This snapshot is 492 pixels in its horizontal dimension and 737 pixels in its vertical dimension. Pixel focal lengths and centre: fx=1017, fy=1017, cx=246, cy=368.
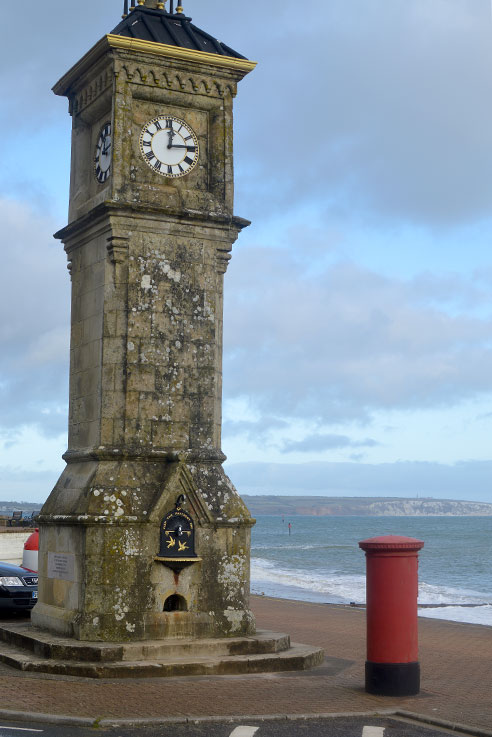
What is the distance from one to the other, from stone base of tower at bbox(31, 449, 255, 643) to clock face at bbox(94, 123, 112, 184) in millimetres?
3795

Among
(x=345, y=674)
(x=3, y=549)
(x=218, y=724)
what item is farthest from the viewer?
(x=3, y=549)

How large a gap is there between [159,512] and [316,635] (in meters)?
5.19

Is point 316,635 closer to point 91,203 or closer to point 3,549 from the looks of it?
point 91,203

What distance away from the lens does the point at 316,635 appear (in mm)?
16375

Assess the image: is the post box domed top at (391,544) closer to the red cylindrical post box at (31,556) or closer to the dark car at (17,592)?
the dark car at (17,592)

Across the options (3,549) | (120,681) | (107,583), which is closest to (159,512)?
(107,583)

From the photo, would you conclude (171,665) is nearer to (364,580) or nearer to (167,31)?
(167,31)

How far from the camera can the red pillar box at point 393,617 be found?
33.7 ft

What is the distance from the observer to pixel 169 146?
13641 millimetres

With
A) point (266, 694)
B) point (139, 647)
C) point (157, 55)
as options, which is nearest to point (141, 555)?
point (139, 647)

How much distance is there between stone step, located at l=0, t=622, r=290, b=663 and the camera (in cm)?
1152

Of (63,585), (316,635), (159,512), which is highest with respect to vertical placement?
(159,512)

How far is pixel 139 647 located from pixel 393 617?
123 inches

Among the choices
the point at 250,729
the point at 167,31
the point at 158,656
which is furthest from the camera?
the point at 167,31
